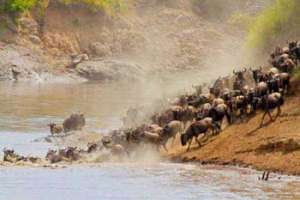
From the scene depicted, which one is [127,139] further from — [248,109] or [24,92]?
[24,92]

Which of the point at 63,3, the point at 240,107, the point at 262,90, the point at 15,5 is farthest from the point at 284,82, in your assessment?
the point at 63,3

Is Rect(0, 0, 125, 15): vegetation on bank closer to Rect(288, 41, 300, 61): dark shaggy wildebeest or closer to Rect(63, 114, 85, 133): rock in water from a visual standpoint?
Rect(63, 114, 85, 133): rock in water

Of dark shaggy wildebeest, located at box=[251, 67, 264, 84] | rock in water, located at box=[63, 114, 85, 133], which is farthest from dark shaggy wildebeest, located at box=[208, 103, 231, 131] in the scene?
rock in water, located at box=[63, 114, 85, 133]

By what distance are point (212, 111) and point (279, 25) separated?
86.4 feet

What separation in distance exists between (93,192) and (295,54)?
1379 centimetres

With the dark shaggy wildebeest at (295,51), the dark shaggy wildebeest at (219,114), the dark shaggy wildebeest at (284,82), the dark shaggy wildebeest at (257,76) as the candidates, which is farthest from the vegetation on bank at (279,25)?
the dark shaggy wildebeest at (219,114)

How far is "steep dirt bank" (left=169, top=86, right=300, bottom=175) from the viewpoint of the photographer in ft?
90.2

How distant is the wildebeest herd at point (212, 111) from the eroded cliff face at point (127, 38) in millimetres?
45920

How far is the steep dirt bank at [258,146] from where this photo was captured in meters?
27.5

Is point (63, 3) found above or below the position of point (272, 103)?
above

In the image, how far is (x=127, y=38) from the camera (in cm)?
9275

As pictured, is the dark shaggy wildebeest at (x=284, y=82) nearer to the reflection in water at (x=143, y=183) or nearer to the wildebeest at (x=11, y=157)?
the reflection in water at (x=143, y=183)

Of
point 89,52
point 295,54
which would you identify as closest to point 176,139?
point 295,54

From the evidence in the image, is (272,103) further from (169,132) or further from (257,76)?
(257,76)
